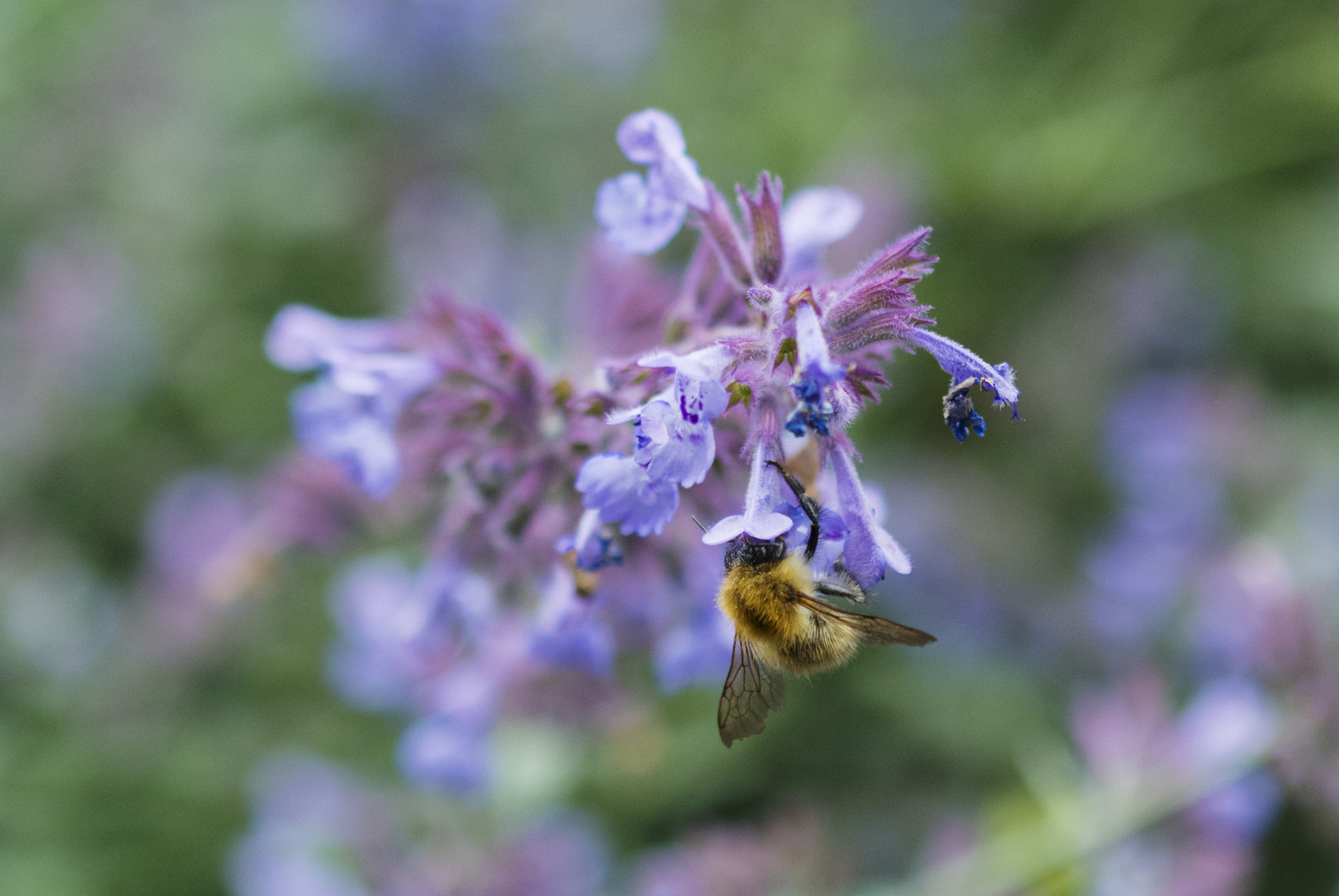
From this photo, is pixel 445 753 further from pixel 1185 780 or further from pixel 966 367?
pixel 1185 780

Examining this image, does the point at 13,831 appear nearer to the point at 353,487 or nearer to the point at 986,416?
the point at 353,487

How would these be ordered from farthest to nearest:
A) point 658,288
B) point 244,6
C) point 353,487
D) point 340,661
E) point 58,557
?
point 244,6
point 58,557
point 340,661
point 353,487
point 658,288

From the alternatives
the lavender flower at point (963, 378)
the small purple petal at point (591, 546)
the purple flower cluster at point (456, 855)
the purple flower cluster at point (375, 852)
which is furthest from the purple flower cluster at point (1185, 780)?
the small purple petal at point (591, 546)

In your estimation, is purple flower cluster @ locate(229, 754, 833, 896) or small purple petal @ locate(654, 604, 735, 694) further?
purple flower cluster @ locate(229, 754, 833, 896)

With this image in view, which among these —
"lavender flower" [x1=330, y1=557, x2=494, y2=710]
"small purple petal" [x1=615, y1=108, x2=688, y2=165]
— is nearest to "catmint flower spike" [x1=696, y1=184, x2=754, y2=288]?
"small purple petal" [x1=615, y1=108, x2=688, y2=165]

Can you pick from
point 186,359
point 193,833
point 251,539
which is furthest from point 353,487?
point 186,359

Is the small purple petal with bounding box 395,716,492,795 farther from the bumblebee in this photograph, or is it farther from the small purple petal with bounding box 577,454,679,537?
the small purple petal with bounding box 577,454,679,537

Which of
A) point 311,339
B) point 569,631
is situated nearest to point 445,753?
point 569,631
